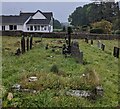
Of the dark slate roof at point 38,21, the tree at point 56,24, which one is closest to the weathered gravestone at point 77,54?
the dark slate roof at point 38,21

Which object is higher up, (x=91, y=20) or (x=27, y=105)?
(x=91, y=20)

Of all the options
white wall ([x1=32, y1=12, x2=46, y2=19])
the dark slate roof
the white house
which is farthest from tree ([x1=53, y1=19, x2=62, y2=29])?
the dark slate roof

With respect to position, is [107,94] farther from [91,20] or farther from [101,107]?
[91,20]

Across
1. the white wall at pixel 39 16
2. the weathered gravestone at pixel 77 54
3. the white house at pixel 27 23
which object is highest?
the white wall at pixel 39 16

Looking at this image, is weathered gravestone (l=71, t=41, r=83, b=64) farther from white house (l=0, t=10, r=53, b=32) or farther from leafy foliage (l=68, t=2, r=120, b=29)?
leafy foliage (l=68, t=2, r=120, b=29)

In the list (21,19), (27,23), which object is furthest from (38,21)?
(21,19)

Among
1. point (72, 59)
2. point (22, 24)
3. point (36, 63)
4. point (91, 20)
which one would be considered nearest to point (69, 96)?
point (36, 63)

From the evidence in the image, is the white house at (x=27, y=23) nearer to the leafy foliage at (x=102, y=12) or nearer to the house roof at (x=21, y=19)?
the house roof at (x=21, y=19)

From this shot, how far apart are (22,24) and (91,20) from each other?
17.2m

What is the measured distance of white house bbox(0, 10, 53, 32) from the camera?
69.0m

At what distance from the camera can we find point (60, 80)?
14.1 m

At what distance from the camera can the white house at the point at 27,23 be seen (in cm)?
6900

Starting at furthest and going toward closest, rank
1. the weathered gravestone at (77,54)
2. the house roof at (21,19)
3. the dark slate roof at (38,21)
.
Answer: the dark slate roof at (38,21), the house roof at (21,19), the weathered gravestone at (77,54)

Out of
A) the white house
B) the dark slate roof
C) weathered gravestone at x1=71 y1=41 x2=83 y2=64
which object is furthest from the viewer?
the dark slate roof
